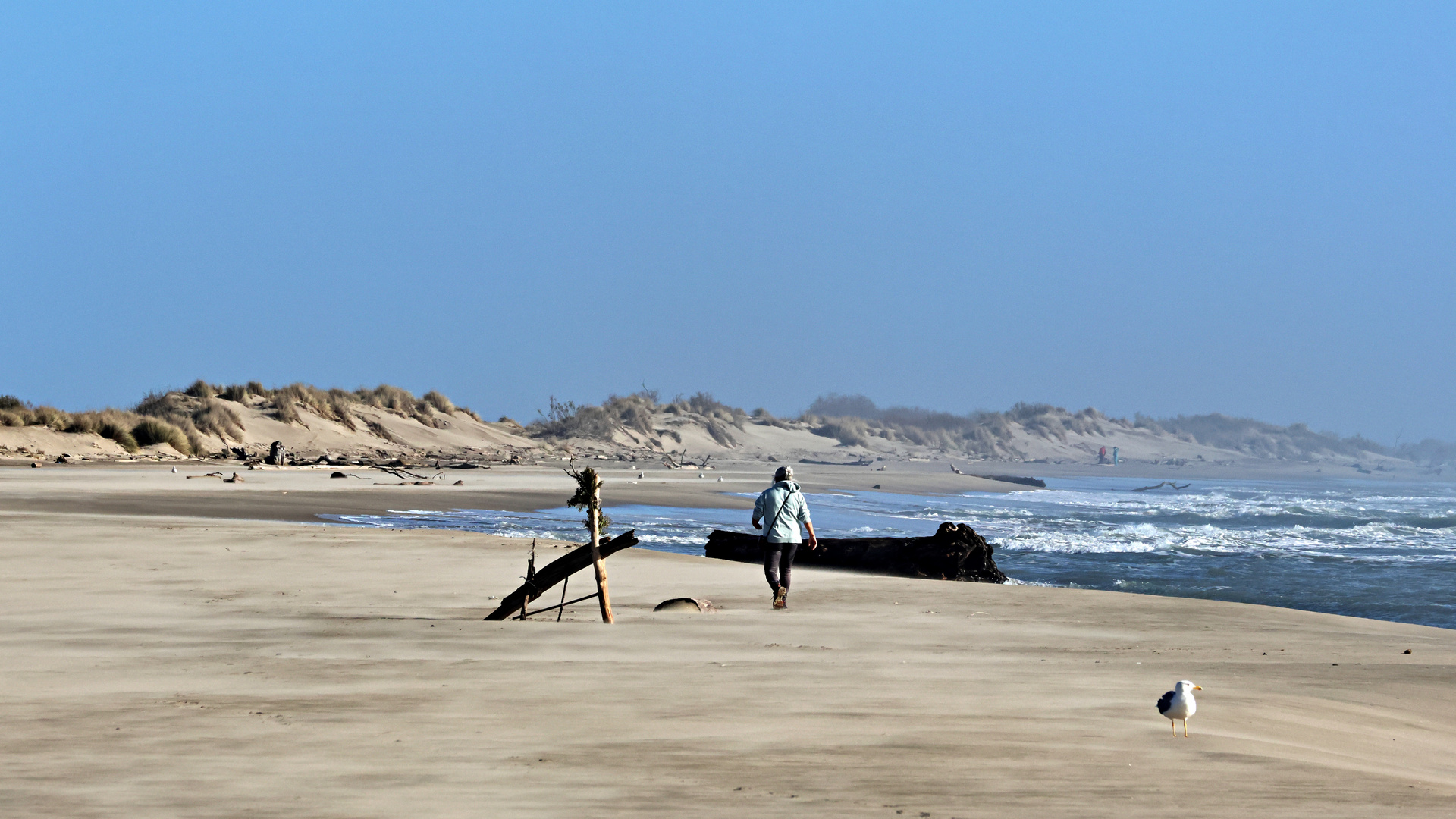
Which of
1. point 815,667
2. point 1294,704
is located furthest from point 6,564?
point 1294,704

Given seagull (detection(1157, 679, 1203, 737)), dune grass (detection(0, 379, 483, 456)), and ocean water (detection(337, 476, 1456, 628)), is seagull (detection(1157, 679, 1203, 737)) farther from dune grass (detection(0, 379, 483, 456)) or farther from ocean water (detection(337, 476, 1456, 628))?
dune grass (detection(0, 379, 483, 456))

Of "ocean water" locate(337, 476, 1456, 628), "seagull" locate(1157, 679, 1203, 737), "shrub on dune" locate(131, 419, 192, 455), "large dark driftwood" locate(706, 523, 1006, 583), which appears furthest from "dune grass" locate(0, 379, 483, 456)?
"seagull" locate(1157, 679, 1203, 737)

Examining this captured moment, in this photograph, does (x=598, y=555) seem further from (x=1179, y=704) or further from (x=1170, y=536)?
(x=1170, y=536)

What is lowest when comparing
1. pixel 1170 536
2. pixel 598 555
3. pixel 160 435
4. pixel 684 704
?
pixel 1170 536

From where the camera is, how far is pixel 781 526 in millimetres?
12016

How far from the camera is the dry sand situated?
4.43m

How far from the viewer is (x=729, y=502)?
32.0 m

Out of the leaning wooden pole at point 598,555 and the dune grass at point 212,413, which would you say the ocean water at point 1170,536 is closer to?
the leaning wooden pole at point 598,555

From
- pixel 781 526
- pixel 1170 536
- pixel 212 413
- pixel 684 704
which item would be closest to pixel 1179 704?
pixel 684 704

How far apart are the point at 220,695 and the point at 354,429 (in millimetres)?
45323

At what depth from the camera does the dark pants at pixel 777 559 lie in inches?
467

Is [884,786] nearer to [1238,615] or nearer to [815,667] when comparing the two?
[815,667]

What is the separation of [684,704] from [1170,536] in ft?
69.9

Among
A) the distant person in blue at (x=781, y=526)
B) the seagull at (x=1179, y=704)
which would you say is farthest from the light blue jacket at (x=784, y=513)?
the seagull at (x=1179, y=704)
